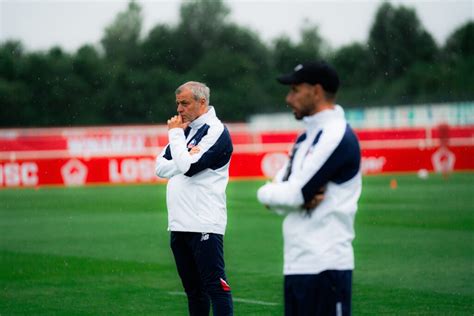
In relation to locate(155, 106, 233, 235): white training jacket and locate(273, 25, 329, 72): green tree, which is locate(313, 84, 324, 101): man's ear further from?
locate(273, 25, 329, 72): green tree

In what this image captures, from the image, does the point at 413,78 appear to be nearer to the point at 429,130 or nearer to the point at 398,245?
the point at 429,130

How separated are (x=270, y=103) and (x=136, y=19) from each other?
20.8 m

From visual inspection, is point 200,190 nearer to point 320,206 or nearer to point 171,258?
point 320,206

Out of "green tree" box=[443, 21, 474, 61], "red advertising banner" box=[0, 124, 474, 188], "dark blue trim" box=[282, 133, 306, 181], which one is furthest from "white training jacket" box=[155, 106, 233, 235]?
"green tree" box=[443, 21, 474, 61]

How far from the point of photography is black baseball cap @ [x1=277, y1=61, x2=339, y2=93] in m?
5.59

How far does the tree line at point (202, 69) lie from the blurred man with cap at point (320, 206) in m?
44.0

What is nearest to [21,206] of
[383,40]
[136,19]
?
[136,19]

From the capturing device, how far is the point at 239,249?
1526 cm

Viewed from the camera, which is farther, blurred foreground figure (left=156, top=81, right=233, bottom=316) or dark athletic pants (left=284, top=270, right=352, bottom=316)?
blurred foreground figure (left=156, top=81, right=233, bottom=316)

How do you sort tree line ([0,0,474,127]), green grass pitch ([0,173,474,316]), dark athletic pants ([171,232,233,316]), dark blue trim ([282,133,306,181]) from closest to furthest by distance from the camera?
dark blue trim ([282,133,306,181]) → dark athletic pants ([171,232,233,316]) → green grass pitch ([0,173,474,316]) → tree line ([0,0,474,127])

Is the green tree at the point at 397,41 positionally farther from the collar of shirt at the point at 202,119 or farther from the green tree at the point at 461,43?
the collar of shirt at the point at 202,119

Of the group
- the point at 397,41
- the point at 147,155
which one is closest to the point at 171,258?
the point at 147,155

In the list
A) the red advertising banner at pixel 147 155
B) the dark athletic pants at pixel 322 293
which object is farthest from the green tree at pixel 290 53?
the dark athletic pants at pixel 322 293

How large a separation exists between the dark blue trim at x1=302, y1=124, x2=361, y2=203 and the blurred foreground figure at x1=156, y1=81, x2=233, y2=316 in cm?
226
